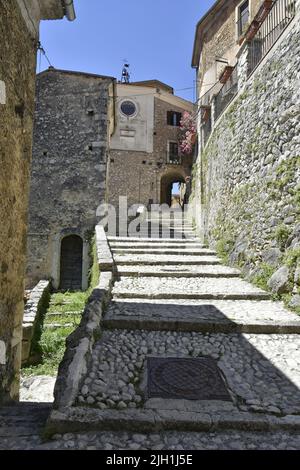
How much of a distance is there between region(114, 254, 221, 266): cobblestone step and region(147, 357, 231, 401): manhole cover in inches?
191

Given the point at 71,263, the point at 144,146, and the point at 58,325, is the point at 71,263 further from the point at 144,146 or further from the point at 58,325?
the point at 144,146

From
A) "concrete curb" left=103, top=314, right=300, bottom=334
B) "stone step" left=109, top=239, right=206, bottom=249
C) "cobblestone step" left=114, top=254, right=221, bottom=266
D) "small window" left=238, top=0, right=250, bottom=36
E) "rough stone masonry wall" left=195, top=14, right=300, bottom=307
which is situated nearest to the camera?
"concrete curb" left=103, top=314, right=300, bottom=334

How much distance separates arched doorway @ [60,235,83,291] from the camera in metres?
12.1

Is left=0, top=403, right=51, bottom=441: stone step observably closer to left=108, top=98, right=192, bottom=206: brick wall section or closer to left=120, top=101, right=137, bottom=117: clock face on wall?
left=108, top=98, right=192, bottom=206: brick wall section

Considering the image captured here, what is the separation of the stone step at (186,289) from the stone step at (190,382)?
1556mm

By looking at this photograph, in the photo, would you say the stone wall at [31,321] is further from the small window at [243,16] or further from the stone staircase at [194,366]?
the small window at [243,16]

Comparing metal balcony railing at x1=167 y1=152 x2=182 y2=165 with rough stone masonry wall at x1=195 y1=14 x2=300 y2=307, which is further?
metal balcony railing at x1=167 y1=152 x2=182 y2=165

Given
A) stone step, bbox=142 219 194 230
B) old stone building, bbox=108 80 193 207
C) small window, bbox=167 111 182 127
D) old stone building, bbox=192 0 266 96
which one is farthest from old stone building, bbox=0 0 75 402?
small window, bbox=167 111 182 127

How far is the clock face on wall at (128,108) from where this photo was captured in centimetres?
2384

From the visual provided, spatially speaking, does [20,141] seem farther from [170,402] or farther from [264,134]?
[264,134]

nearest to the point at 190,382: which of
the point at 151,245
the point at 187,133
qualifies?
the point at 151,245

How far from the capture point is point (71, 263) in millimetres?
12359

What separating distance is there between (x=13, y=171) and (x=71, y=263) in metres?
8.98
